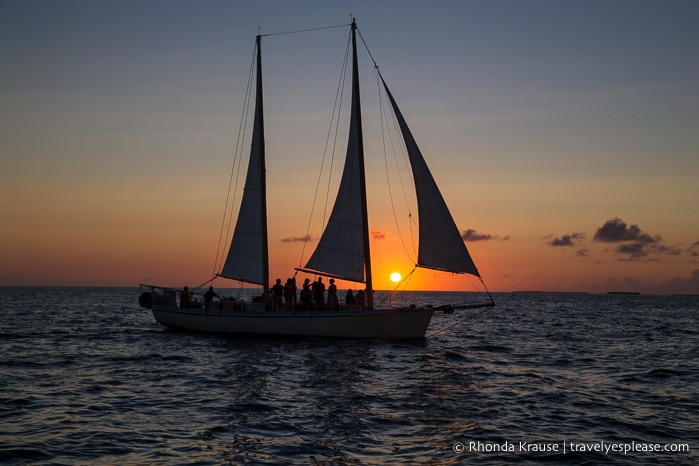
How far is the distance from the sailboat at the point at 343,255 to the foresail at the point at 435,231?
0.05 metres

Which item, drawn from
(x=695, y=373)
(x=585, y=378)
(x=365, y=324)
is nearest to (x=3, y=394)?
(x=365, y=324)

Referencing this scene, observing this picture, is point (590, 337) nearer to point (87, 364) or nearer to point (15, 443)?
point (87, 364)

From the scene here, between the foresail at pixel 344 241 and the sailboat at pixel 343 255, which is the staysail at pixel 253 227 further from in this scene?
Answer: the foresail at pixel 344 241

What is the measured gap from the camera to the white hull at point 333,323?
112 ft

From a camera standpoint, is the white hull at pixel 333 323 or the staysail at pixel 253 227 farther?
the staysail at pixel 253 227

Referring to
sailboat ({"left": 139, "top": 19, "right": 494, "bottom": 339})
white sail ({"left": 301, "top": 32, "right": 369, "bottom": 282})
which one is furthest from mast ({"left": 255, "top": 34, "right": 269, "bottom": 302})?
white sail ({"left": 301, "top": 32, "right": 369, "bottom": 282})

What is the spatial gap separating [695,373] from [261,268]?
2260 cm

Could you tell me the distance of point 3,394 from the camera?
67.3 feet

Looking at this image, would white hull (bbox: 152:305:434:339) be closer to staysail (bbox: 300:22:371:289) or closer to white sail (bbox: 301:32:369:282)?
staysail (bbox: 300:22:371:289)

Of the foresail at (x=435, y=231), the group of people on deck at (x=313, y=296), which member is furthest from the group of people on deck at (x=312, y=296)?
the foresail at (x=435, y=231)

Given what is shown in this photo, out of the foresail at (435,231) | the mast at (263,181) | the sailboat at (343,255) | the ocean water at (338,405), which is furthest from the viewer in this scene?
the mast at (263,181)

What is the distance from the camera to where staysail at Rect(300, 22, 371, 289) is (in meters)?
35.3

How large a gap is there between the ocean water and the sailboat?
3.37ft

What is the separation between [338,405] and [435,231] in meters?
14.1
